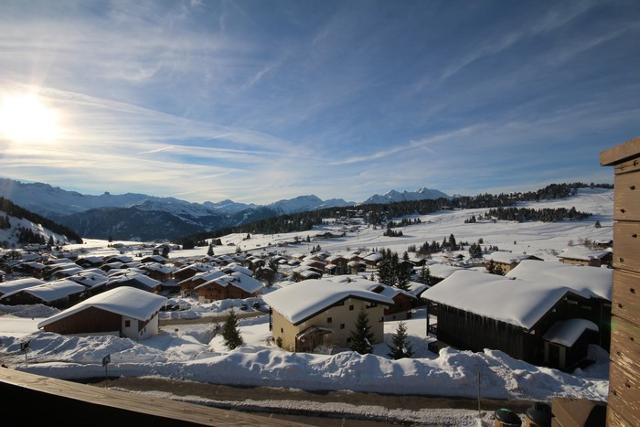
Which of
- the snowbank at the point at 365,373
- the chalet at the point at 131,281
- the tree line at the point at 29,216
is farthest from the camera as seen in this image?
the tree line at the point at 29,216

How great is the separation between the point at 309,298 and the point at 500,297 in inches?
475

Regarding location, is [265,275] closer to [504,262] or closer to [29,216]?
[504,262]

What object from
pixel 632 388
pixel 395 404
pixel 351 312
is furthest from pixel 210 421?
pixel 351 312

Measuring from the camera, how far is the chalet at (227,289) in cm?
5284

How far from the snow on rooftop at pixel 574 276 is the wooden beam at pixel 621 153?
→ 71.7 feet

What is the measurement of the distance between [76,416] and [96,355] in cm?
1553

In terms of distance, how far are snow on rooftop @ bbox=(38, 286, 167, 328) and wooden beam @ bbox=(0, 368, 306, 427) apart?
27.5m

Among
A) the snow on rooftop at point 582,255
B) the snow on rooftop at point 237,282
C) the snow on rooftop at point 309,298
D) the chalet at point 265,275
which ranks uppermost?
the snow on rooftop at point 309,298

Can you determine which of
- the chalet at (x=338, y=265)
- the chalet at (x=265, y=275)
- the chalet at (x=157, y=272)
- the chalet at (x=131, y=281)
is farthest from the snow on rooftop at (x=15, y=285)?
the chalet at (x=338, y=265)

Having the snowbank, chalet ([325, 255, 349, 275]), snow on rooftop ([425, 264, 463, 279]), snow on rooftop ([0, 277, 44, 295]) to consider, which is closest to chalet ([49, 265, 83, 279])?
snow on rooftop ([0, 277, 44, 295])

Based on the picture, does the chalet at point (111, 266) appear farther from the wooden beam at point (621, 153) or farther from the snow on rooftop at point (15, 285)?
the wooden beam at point (621, 153)

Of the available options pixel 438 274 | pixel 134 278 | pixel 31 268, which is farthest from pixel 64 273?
pixel 438 274

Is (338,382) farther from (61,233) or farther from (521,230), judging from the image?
(61,233)

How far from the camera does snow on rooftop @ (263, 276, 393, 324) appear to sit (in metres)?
22.4
